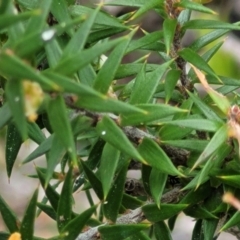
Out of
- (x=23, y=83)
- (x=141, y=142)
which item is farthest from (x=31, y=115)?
(x=141, y=142)

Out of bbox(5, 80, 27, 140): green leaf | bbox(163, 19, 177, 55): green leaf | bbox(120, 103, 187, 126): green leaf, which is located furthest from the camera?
bbox(163, 19, 177, 55): green leaf

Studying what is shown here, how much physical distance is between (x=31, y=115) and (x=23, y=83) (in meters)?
0.02

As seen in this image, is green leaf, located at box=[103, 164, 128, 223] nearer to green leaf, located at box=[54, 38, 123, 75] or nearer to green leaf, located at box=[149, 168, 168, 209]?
green leaf, located at box=[149, 168, 168, 209]

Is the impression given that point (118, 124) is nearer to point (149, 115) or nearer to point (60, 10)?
point (149, 115)

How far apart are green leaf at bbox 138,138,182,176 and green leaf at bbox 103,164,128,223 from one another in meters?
0.03

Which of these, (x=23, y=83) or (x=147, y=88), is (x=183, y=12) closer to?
(x=147, y=88)

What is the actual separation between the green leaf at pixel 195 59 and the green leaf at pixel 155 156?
0.13m

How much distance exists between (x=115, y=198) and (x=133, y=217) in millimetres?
41

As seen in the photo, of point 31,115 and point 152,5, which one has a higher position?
point 152,5

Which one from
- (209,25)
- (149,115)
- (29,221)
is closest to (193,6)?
(209,25)

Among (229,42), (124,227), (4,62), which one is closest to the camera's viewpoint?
(4,62)

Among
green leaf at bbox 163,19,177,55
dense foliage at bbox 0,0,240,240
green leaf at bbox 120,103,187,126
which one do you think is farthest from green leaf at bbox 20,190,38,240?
green leaf at bbox 163,19,177,55

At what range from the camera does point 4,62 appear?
299mm

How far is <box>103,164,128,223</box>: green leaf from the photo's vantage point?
19.7 inches
